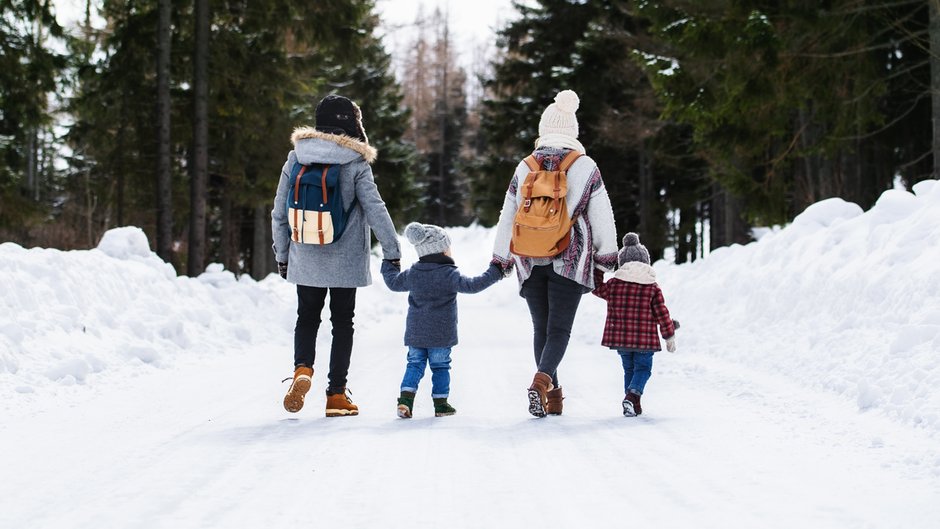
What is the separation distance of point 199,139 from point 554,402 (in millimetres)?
10837

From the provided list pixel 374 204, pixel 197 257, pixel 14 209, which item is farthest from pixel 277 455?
pixel 14 209

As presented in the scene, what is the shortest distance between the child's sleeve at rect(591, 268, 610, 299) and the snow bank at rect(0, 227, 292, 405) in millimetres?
4062

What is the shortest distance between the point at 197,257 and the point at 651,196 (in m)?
15.0

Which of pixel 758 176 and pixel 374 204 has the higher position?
pixel 758 176

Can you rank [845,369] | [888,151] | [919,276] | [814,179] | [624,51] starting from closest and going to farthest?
[845,369], [919,276], [814,179], [888,151], [624,51]

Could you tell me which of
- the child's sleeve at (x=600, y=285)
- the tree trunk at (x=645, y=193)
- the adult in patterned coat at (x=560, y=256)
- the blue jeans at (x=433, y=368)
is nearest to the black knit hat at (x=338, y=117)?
the adult in patterned coat at (x=560, y=256)

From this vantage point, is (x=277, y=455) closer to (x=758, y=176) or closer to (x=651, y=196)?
(x=758, y=176)

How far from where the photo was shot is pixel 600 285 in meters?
6.02

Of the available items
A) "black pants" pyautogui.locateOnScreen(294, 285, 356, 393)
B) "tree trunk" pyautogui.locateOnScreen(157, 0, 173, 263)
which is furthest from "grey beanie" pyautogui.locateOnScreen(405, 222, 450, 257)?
"tree trunk" pyautogui.locateOnScreen(157, 0, 173, 263)

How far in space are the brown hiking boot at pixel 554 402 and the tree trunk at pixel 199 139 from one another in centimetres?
1062

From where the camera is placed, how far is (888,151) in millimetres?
19344

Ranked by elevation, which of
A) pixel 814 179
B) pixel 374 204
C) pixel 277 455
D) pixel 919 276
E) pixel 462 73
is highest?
pixel 462 73

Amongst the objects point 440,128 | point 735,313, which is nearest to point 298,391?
point 735,313

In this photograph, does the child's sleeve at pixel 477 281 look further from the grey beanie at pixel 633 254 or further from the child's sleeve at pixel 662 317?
the child's sleeve at pixel 662 317
